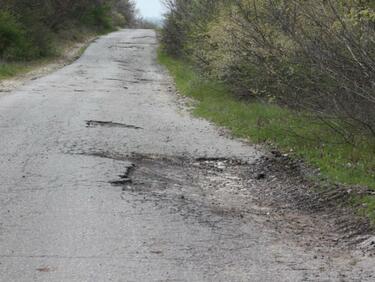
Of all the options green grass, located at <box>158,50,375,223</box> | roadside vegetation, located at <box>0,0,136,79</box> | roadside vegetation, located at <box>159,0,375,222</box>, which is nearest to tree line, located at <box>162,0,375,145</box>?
roadside vegetation, located at <box>159,0,375,222</box>

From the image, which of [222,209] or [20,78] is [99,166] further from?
[20,78]

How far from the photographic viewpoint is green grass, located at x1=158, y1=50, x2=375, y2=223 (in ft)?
26.7

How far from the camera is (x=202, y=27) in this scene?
63.5ft

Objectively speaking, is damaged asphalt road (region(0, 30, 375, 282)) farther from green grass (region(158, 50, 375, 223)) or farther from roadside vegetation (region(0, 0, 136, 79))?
roadside vegetation (region(0, 0, 136, 79))

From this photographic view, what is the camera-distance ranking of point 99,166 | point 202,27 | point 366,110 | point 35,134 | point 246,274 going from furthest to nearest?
point 202,27
point 35,134
point 366,110
point 99,166
point 246,274

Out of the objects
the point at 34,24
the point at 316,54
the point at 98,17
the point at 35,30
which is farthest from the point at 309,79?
the point at 98,17

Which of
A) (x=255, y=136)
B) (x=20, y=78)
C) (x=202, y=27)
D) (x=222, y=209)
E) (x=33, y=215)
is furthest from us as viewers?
(x=20, y=78)

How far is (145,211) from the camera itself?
6.56 m

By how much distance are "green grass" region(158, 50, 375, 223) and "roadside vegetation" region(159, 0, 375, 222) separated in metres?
0.02

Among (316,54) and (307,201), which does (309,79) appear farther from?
(307,201)

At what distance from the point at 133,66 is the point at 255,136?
1642cm

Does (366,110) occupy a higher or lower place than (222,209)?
higher

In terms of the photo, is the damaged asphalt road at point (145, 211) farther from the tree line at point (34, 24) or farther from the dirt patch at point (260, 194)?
the tree line at point (34, 24)

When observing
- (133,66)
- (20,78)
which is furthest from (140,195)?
(133,66)
